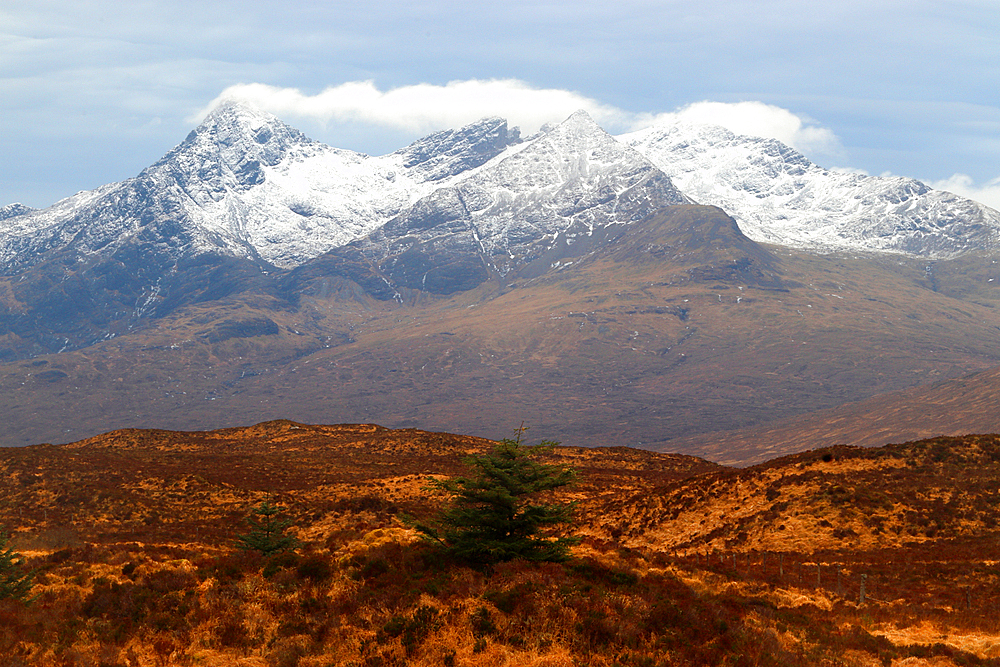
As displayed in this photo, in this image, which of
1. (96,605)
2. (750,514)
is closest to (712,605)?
(96,605)

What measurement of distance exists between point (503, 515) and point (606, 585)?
3.73m

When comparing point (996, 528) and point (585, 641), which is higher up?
point (585, 641)

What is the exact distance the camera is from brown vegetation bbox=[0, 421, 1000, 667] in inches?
776

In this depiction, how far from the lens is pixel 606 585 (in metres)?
23.6

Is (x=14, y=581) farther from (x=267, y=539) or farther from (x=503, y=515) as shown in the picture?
(x=503, y=515)

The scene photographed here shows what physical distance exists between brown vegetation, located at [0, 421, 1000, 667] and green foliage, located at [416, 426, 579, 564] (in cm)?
66

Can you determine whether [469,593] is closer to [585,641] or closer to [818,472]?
[585,641]

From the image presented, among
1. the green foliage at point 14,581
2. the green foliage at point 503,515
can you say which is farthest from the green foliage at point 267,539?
the green foliage at point 503,515

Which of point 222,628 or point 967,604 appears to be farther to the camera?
point 967,604

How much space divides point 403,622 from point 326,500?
46107 mm

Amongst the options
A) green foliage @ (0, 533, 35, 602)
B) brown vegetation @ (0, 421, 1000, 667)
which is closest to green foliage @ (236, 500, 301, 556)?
brown vegetation @ (0, 421, 1000, 667)

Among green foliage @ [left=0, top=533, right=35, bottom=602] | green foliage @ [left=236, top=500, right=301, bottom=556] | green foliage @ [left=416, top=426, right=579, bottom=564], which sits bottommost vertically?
green foliage @ [left=236, top=500, right=301, bottom=556]

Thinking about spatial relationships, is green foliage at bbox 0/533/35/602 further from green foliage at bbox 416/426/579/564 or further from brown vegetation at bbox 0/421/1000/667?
green foliage at bbox 416/426/579/564

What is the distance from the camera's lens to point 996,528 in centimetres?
4297
